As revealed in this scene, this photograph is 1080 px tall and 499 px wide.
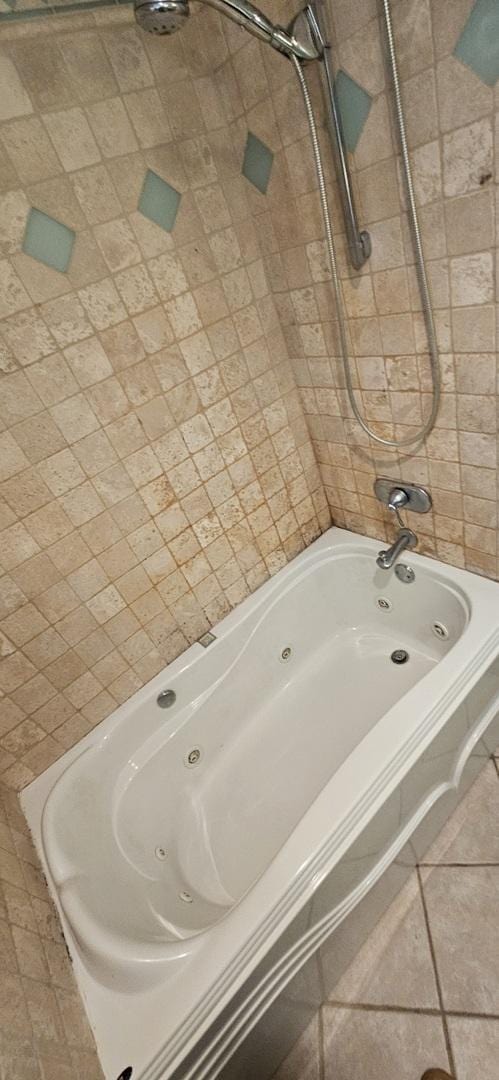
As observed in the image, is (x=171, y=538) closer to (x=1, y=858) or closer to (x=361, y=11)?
(x=1, y=858)

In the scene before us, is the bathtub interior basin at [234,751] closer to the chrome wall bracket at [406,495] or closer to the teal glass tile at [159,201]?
the chrome wall bracket at [406,495]

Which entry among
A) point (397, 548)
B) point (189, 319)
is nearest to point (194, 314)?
point (189, 319)

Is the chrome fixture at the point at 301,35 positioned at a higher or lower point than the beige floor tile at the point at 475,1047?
higher

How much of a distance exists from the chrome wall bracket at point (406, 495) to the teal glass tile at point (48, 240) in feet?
3.29

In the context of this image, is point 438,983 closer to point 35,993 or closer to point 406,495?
point 35,993

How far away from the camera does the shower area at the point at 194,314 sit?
2.51ft

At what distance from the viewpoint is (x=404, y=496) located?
1.28 meters

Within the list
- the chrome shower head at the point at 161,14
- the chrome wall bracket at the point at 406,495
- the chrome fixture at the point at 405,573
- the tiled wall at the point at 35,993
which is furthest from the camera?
the chrome fixture at the point at 405,573

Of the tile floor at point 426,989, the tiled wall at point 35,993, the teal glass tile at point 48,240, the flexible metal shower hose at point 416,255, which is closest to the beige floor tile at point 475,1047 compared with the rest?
the tile floor at point 426,989

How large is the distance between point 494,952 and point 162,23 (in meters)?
1.97

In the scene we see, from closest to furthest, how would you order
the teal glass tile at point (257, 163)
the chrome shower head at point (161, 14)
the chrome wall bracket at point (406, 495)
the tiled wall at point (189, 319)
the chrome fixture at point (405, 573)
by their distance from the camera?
the chrome shower head at point (161, 14), the tiled wall at point (189, 319), the teal glass tile at point (257, 163), the chrome wall bracket at point (406, 495), the chrome fixture at point (405, 573)

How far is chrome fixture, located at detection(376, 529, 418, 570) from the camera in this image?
1345mm

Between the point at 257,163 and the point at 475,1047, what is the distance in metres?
2.02

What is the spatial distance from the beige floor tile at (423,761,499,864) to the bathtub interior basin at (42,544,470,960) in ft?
1.01
